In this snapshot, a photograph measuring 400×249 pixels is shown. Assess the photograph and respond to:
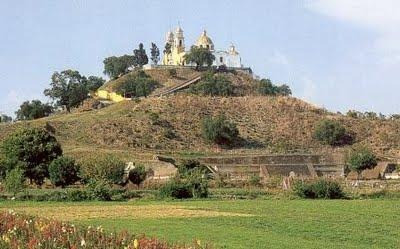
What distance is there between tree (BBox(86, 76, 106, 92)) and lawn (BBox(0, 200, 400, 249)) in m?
97.3

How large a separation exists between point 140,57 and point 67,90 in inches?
1461

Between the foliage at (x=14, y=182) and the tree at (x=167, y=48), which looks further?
the tree at (x=167, y=48)

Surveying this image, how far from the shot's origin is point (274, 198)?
49.7 meters

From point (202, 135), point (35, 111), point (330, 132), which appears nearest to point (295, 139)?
point (330, 132)

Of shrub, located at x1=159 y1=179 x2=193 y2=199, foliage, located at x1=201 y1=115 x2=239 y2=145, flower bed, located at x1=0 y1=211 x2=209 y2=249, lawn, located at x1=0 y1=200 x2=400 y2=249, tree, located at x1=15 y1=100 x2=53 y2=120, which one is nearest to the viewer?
flower bed, located at x1=0 y1=211 x2=209 y2=249

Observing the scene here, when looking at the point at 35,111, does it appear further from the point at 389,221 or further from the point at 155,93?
the point at 389,221

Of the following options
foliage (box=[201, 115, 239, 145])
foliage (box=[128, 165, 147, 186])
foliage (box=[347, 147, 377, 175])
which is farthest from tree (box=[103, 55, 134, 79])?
foliage (box=[128, 165, 147, 186])

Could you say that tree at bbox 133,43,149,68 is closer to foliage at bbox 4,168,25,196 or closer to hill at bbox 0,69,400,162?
hill at bbox 0,69,400,162

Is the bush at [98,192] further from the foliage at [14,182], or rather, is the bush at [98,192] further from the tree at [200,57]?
the tree at [200,57]

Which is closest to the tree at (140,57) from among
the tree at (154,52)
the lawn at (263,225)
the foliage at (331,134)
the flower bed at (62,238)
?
the tree at (154,52)

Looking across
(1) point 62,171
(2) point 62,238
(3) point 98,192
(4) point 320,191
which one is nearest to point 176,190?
(3) point 98,192

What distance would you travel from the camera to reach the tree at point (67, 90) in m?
116

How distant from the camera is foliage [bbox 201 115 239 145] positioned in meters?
93.2

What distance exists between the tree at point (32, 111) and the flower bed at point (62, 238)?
100 meters
